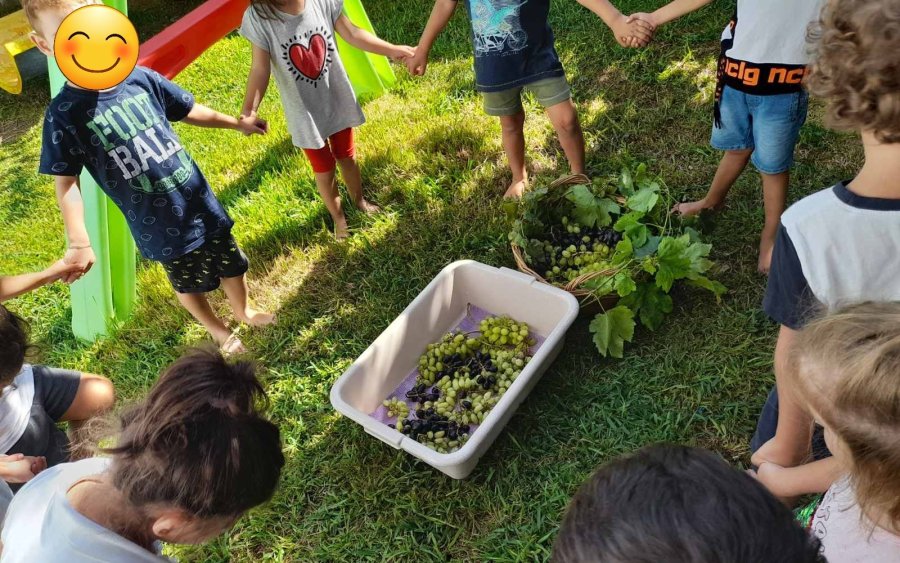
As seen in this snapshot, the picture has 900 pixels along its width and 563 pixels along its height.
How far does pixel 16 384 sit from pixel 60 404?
220 mm

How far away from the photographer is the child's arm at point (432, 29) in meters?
2.78

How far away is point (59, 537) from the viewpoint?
125cm

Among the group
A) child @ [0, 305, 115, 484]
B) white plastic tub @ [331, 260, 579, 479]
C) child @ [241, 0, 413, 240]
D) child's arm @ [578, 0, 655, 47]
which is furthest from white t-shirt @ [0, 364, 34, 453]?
child's arm @ [578, 0, 655, 47]

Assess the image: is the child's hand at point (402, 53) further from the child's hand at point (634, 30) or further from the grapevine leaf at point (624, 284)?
the grapevine leaf at point (624, 284)

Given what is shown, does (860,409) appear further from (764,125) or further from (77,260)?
(77,260)

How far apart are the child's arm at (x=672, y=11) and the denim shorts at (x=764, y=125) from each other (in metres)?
0.29

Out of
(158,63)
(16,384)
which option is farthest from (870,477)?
(158,63)

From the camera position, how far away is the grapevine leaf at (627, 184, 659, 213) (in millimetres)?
2463

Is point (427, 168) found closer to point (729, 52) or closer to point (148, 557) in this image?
point (729, 52)

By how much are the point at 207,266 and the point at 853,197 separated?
2086 mm

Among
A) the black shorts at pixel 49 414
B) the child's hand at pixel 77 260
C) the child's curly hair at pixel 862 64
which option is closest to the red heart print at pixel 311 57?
the child's hand at pixel 77 260

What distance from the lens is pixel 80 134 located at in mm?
2076

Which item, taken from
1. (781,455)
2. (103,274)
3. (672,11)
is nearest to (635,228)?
(672,11)

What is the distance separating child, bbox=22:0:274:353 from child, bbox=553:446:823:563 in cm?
187
